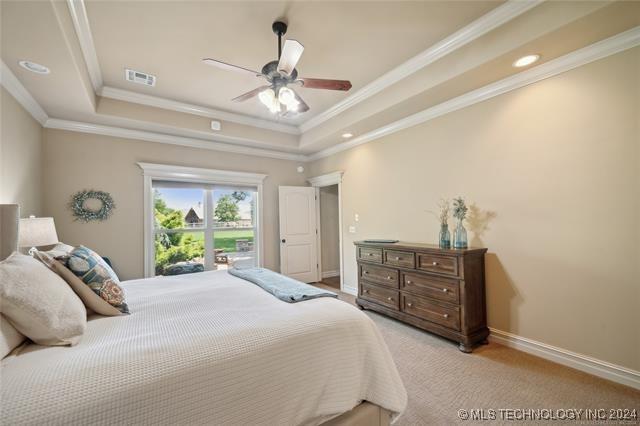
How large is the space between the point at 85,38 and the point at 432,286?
13.3 feet

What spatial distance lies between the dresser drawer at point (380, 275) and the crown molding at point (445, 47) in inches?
88.9

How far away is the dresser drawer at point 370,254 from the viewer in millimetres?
3437

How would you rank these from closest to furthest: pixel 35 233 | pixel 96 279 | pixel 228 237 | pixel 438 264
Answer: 1. pixel 96 279
2. pixel 35 233
3. pixel 438 264
4. pixel 228 237

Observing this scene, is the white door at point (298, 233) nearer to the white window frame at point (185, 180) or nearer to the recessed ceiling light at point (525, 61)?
the white window frame at point (185, 180)

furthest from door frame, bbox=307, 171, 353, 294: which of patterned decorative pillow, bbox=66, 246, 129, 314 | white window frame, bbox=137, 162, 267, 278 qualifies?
patterned decorative pillow, bbox=66, 246, 129, 314

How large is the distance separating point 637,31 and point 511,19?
843mm

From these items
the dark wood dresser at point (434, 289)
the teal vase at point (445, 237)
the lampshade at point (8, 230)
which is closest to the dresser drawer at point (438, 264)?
the dark wood dresser at point (434, 289)

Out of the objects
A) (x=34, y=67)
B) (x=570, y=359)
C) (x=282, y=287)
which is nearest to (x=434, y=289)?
(x=570, y=359)

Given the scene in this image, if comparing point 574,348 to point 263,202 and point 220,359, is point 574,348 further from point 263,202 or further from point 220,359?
point 263,202

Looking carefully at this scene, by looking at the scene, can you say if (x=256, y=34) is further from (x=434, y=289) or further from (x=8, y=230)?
(x=434, y=289)

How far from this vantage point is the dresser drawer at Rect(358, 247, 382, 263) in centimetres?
344

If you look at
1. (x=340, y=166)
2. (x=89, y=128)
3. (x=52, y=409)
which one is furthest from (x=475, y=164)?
(x=89, y=128)

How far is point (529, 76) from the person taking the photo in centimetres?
246

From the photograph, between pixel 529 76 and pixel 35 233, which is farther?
pixel 529 76
